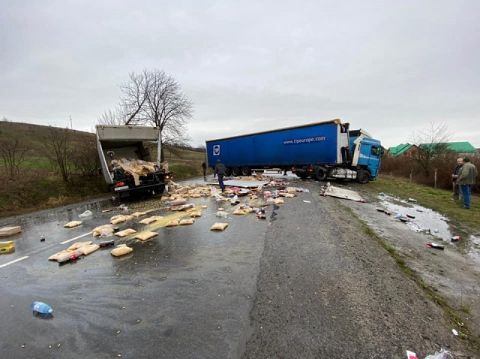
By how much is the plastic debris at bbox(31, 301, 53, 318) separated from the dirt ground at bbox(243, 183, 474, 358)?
2.28 meters

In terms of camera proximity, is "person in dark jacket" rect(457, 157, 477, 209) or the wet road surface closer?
the wet road surface

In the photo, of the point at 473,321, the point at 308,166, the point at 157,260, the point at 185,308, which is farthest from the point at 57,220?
the point at 308,166

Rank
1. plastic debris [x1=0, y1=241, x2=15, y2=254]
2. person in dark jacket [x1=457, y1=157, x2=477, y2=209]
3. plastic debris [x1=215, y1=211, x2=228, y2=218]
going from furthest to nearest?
person in dark jacket [x1=457, y1=157, x2=477, y2=209] → plastic debris [x1=215, y1=211, x2=228, y2=218] → plastic debris [x1=0, y1=241, x2=15, y2=254]

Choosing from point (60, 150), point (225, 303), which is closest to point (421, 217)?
point (225, 303)

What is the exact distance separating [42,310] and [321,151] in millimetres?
13840

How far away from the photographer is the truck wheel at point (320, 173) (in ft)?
50.1

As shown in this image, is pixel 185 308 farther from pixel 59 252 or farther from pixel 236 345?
pixel 59 252

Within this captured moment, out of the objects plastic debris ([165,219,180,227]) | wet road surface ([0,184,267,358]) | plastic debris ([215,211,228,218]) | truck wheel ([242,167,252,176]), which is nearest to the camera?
wet road surface ([0,184,267,358])

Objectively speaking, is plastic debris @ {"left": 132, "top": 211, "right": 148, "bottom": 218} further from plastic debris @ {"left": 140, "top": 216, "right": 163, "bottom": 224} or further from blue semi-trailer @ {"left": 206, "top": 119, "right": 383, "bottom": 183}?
blue semi-trailer @ {"left": 206, "top": 119, "right": 383, "bottom": 183}

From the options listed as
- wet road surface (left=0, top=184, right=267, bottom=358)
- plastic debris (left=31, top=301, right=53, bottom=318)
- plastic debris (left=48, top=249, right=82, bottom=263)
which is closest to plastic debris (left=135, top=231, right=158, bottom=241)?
wet road surface (left=0, top=184, right=267, bottom=358)

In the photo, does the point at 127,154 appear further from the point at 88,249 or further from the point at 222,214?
the point at 88,249

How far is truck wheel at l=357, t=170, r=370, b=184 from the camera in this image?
1537 cm

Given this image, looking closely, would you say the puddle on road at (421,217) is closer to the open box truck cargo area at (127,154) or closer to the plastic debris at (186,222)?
the plastic debris at (186,222)

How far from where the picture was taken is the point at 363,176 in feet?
51.0
